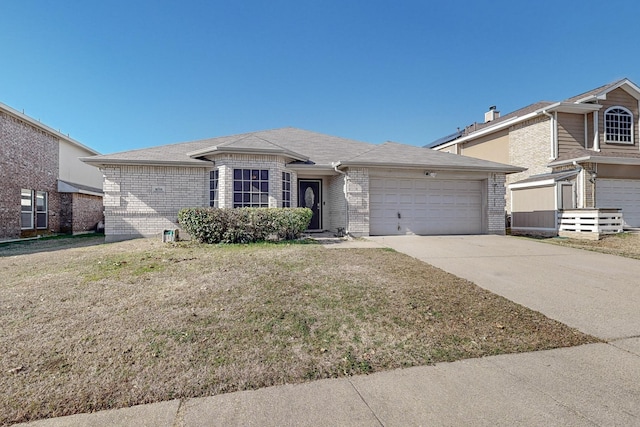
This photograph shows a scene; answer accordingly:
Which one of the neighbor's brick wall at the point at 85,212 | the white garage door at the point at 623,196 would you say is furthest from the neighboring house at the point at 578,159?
the neighbor's brick wall at the point at 85,212

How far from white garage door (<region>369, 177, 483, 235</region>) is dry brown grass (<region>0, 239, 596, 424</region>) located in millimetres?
6193

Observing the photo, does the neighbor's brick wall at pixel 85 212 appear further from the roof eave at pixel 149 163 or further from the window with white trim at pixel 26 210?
the roof eave at pixel 149 163

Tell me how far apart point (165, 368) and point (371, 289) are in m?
3.24

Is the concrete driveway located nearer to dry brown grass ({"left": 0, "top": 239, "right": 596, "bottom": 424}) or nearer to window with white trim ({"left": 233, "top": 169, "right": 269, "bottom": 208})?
dry brown grass ({"left": 0, "top": 239, "right": 596, "bottom": 424})

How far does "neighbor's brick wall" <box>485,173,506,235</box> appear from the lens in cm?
1327

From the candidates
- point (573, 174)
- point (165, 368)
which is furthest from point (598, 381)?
point (573, 174)

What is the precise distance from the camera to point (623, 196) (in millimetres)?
14984

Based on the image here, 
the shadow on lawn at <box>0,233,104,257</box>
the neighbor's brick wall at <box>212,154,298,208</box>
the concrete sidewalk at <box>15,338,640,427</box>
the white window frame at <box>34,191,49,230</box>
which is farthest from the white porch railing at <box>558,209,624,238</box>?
the white window frame at <box>34,191,49,230</box>

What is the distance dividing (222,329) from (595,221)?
1438 cm

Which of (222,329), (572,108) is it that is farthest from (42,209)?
(572,108)

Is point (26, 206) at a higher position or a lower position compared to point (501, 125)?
lower

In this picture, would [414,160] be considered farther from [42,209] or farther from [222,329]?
[42,209]

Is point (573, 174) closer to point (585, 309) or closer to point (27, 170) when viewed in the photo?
point (585, 309)

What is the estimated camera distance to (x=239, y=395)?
2.63 m
